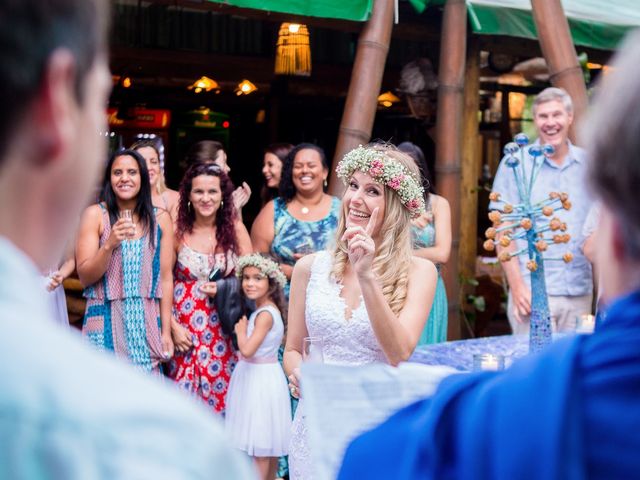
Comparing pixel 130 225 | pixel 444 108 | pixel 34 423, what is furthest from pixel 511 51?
pixel 34 423

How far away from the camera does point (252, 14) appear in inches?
267

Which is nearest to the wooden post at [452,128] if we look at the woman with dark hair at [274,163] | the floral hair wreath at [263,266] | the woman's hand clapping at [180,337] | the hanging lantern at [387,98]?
the woman with dark hair at [274,163]

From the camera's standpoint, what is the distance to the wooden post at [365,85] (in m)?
6.53

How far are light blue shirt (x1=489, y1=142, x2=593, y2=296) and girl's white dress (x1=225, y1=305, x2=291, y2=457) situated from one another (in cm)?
163

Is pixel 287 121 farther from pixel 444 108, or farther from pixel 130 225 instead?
pixel 130 225

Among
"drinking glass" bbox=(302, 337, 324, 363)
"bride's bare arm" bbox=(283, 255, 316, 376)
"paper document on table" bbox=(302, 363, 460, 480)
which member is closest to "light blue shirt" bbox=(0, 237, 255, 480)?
"paper document on table" bbox=(302, 363, 460, 480)

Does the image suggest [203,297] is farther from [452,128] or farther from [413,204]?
[452,128]

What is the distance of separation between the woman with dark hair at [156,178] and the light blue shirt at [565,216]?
7.19 feet

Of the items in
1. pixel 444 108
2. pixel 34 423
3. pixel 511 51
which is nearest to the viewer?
pixel 34 423

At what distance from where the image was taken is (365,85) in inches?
260

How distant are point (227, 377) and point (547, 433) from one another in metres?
4.64

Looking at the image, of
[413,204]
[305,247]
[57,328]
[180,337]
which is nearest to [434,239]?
[305,247]

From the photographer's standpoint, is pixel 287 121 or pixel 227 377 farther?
pixel 287 121

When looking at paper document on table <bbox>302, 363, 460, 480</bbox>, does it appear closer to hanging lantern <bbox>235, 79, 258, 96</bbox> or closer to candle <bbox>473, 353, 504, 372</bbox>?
candle <bbox>473, 353, 504, 372</bbox>
